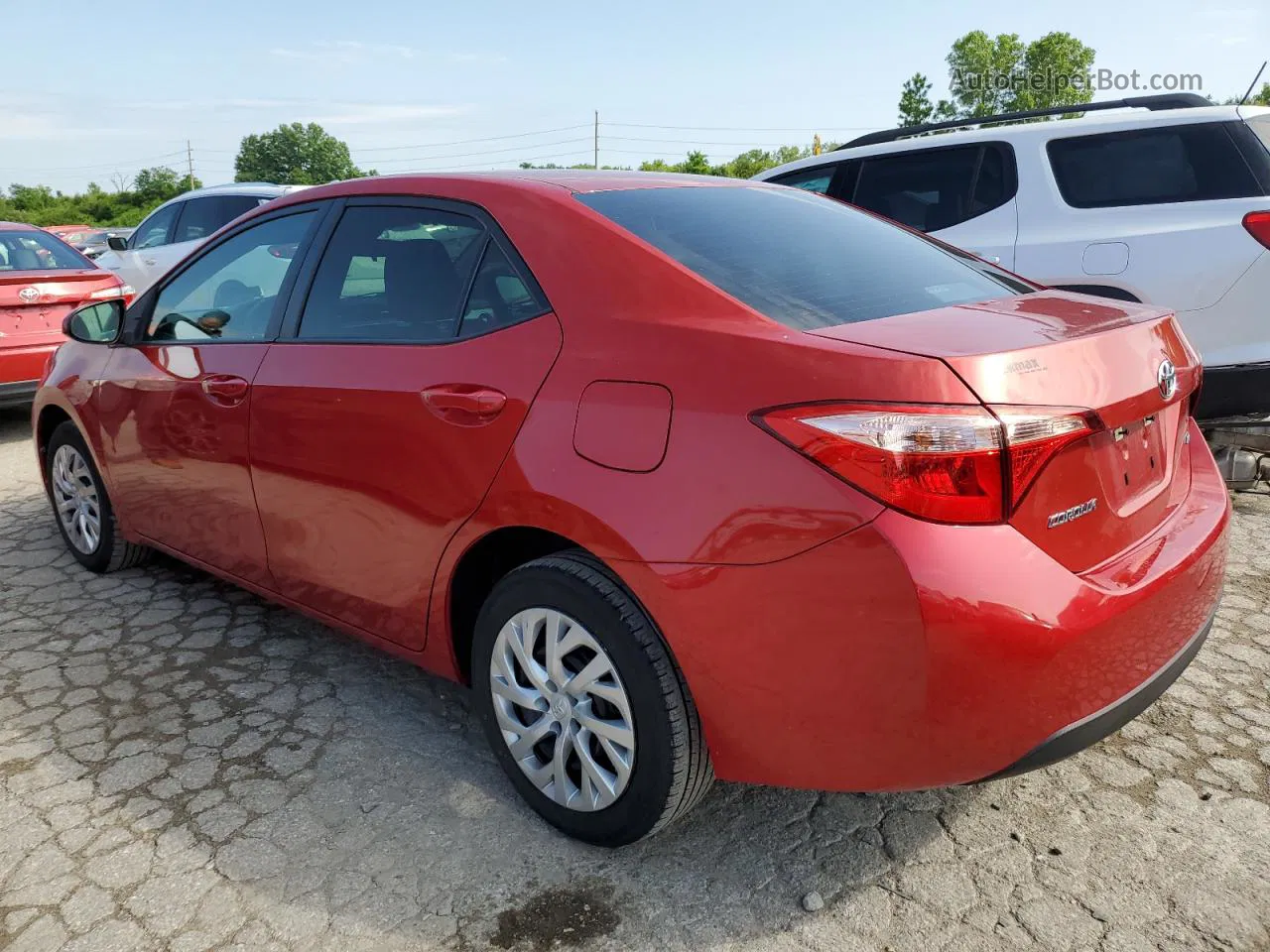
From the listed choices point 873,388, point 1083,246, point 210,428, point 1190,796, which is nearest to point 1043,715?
point 873,388

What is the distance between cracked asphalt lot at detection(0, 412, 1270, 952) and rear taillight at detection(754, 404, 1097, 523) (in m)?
0.95

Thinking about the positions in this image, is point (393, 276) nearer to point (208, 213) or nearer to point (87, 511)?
point (87, 511)

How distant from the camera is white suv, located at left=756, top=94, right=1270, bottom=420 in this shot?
459cm

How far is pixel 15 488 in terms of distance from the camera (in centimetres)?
600

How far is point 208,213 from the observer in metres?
10.6

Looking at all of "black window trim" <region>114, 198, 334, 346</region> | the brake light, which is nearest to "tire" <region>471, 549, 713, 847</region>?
"black window trim" <region>114, 198, 334, 346</region>

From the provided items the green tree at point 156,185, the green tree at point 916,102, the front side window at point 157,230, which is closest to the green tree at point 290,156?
the green tree at point 156,185

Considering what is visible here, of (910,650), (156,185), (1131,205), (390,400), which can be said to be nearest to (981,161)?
(1131,205)

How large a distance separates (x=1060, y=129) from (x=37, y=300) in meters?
6.81

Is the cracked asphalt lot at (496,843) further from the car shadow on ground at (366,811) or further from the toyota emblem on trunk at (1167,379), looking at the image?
the toyota emblem on trunk at (1167,379)

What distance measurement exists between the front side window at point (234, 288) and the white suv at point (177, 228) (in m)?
6.70

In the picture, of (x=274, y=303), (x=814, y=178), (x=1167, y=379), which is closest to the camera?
(x=1167, y=379)

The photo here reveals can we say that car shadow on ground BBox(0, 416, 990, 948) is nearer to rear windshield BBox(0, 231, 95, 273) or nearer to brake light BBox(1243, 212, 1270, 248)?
brake light BBox(1243, 212, 1270, 248)

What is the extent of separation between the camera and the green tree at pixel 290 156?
10644 cm
